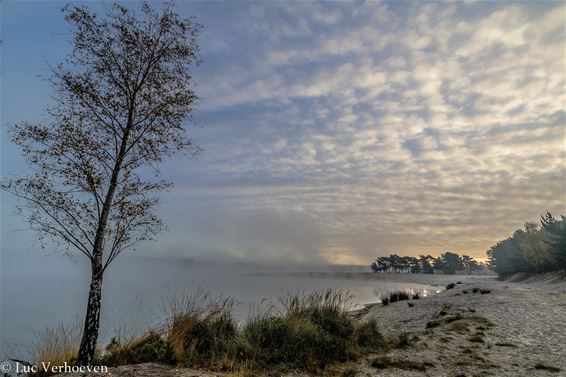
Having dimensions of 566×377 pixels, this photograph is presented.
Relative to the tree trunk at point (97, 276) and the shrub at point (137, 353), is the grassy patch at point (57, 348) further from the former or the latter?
the shrub at point (137, 353)

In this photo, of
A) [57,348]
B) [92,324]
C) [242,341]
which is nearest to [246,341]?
[242,341]

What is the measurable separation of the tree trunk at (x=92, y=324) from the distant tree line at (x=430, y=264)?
168m

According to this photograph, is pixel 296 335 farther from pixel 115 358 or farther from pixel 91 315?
pixel 91 315

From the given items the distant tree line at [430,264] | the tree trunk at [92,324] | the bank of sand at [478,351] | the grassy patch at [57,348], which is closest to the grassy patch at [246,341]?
the tree trunk at [92,324]

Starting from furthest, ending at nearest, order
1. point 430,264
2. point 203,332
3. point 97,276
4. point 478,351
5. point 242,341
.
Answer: point 430,264 < point 478,351 < point 203,332 < point 242,341 < point 97,276

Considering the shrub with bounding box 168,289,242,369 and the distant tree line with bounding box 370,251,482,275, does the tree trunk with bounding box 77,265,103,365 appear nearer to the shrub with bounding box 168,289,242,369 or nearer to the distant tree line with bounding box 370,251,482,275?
the shrub with bounding box 168,289,242,369

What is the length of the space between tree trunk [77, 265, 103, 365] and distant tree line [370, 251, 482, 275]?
552ft

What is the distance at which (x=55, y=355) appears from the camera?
8.02 m

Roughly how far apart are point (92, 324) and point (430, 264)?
174761mm

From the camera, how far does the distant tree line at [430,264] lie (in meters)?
155

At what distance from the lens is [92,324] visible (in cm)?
817

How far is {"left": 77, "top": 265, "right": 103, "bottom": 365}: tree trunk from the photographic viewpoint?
791cm

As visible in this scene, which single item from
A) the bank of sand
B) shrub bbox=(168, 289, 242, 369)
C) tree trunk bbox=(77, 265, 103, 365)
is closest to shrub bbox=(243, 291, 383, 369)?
shrub bbox=(168, 289, 242, 369)

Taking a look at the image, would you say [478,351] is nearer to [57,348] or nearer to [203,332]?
[203,332]
